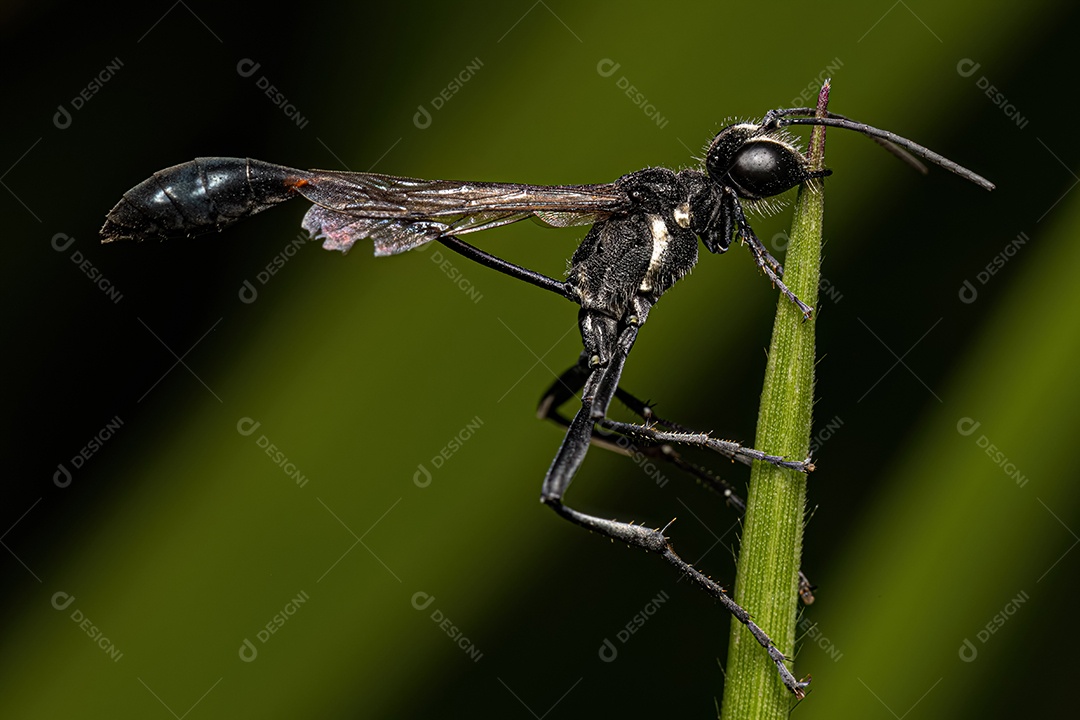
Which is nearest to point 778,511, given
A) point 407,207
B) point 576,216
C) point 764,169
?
point 764,169

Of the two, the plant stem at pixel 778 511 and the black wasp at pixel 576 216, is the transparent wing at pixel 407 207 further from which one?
the plant stem at pixel 778 511

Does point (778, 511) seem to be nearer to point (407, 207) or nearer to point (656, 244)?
point (656, 244)

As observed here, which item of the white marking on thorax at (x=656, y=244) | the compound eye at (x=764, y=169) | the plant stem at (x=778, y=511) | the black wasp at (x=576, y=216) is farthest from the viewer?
the white marking on thorax at (x=656, y=244)

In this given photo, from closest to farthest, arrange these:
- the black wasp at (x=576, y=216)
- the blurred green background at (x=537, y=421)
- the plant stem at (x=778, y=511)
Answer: the plant stem at (x=778, y=511), the blurred green background at (x=537, y=421), the black wasp at (x=576, y=216)

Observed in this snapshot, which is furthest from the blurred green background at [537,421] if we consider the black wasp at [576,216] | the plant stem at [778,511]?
the plant stem at [778,511]

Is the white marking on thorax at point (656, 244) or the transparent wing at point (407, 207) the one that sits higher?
the transparent wing at point (407, 207)

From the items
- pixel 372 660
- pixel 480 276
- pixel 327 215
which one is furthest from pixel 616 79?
pixel 372 660

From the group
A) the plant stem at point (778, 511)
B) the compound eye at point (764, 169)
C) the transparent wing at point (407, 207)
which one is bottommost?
the plant stem at point (778, 511)

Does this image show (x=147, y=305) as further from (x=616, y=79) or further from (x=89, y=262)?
(x=616, y=79)
